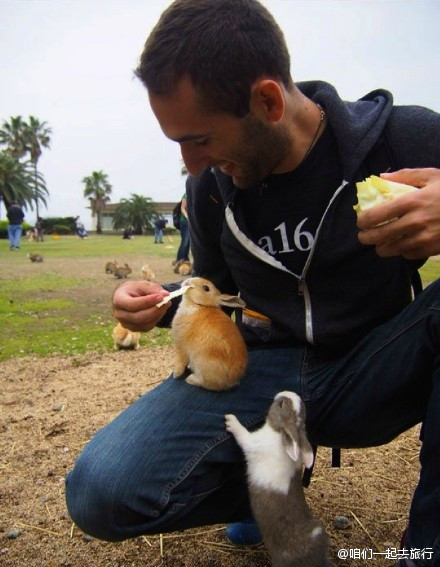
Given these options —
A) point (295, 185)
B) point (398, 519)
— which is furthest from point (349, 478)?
point (295, 185)

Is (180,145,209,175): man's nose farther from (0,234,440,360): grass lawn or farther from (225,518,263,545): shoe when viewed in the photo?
(0,234,440,360): grass lawn

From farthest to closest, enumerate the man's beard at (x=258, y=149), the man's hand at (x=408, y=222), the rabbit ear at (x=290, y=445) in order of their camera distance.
Answer: the man's beard at (x=258, y=149)
the rabbit ear at (x=290, y=445)
the man's hand at (x=408, y=222)

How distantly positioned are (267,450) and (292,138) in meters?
1.16

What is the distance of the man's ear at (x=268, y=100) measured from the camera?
6.34 ft

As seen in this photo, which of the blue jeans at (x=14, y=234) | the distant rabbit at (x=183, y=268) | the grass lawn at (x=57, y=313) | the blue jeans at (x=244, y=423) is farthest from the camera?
the blue jeans at (x=14, y=234)

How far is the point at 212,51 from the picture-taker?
1.85m

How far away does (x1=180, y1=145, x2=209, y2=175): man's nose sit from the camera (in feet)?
6.56

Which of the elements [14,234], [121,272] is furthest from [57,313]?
[14,234]

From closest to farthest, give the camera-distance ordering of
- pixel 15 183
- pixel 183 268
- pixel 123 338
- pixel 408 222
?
Answer: pixel 408 222 → pixel 123 338 → pixel 183 268 → pixel 15 183

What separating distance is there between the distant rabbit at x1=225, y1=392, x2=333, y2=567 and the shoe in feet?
1.09

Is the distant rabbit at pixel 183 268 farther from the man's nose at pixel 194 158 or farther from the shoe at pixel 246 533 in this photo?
the man's nose at pixel 194 158

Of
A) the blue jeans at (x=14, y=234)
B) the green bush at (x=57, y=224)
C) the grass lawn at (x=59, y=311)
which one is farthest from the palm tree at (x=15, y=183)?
the grass lawn at (x=59, y=311)

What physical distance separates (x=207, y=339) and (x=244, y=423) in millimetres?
409

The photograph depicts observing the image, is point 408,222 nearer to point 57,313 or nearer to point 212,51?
point 212,51
